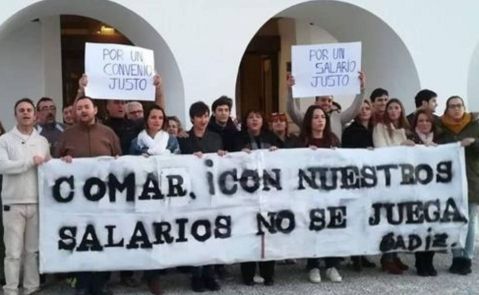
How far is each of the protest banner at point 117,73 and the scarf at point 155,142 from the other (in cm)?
72

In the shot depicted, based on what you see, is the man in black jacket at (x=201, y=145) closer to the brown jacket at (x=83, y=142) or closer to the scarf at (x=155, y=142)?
the scarf at (x=155, y=142)

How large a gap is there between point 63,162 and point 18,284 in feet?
3.75

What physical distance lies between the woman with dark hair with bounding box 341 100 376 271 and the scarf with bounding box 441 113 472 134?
725 millimetres

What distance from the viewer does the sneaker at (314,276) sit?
592cm

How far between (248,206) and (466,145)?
2.10 metres

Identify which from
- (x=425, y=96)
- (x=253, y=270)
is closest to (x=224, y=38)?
(x=425, y=96)

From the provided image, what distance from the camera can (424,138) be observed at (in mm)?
6211

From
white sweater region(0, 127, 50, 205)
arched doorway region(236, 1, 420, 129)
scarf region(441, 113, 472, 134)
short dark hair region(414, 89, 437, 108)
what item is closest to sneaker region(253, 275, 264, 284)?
white sweater region(0, 127, 50, 205)

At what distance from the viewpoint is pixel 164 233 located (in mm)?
5574

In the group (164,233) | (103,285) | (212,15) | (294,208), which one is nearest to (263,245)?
(294,208)

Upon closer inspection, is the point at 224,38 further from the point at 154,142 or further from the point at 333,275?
the point at 333,275

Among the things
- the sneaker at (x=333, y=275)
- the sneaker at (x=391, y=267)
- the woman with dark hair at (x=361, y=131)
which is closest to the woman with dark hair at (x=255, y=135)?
the woman with dark hair at (x=361, y=131)

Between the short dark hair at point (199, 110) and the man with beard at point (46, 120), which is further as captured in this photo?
the man with beard at point (46, 120)

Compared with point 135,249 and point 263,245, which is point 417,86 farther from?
point 135,249
